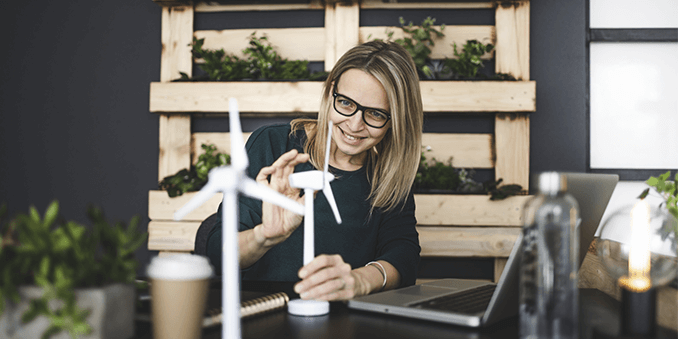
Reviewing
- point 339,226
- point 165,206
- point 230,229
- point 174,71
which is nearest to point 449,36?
point 339,226

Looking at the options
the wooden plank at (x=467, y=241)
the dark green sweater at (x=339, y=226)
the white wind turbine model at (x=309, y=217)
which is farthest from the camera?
the wooden plank at (x=467, y=241)

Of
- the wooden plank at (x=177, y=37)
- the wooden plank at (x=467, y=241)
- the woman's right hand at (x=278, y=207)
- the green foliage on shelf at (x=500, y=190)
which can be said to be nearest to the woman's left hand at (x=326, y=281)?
the woman's right hand at (x=278, y=207)

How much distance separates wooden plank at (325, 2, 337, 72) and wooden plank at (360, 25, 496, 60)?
0.17 metres

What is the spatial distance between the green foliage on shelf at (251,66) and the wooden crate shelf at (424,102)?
0.06m

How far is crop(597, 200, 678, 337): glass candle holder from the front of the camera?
2.61 feet

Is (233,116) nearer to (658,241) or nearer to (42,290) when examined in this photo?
(42,290)

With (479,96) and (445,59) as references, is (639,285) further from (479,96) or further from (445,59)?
(445,59)

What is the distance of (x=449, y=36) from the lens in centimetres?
279

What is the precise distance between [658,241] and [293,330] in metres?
0.66

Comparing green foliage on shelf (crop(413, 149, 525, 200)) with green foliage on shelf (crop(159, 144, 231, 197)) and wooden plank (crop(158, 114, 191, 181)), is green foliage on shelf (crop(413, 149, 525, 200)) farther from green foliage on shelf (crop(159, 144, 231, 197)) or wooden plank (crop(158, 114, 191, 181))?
wooden plank (crop(158, 114, 191, 181))

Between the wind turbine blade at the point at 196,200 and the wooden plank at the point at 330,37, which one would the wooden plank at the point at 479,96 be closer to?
the wooden plank at the point at 330,37

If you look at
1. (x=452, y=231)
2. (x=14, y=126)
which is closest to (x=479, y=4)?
(x=452, y=231)

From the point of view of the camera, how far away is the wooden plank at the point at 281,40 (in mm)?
2828

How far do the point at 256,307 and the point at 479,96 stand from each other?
203 cm
